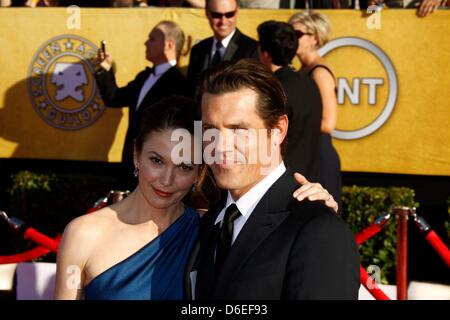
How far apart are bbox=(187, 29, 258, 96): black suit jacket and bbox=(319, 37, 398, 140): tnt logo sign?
82 cm

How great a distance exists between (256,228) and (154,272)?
2.84 ft

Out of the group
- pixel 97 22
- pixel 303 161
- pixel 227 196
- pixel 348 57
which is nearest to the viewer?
pixel 227 196

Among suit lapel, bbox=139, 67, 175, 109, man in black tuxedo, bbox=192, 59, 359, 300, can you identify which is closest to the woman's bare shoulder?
man in black tuxedo, bbox=192, 59, 359, 300

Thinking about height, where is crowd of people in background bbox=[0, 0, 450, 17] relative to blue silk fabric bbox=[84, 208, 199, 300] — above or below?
above

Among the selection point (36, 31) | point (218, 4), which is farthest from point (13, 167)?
point (218, 4)

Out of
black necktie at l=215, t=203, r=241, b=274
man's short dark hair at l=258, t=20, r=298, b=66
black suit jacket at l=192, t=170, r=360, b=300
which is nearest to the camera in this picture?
black suit jacket at l=192, t=170, r=360, b=300

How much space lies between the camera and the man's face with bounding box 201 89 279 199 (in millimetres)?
2508

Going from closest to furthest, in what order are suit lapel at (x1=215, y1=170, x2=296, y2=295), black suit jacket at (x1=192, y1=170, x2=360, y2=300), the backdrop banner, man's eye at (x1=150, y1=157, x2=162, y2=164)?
black suit jacket at (x1=192, y1=170, x2=360, y2=300), suit lapel at (x1=215, y1=170, x2=296, y2=295), man's eye at (x1=150, y1=157, x2=162, y2=164), the backdrop banner

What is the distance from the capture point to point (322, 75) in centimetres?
604

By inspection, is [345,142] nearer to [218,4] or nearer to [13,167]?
[218,4]

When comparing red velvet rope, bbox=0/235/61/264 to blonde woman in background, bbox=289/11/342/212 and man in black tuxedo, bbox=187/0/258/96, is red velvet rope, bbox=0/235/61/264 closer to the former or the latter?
man in black tuxedo, bbox=187/0/258/96

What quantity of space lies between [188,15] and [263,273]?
5563 mm

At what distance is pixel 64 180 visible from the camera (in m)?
7.96

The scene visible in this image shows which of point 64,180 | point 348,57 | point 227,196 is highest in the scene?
point 348,57
